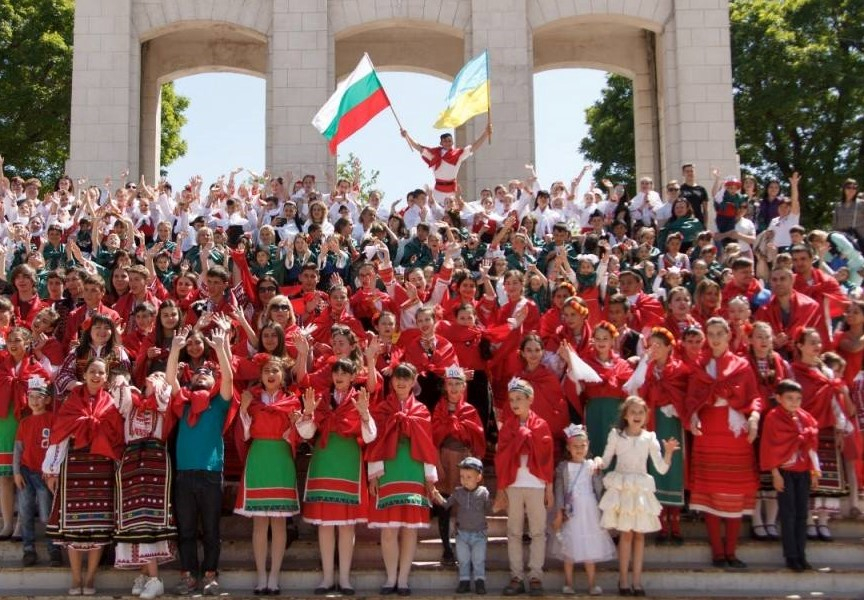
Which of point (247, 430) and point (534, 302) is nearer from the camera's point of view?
point (247, 430)

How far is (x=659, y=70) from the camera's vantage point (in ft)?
73.9

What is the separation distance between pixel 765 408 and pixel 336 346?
388 centimetres

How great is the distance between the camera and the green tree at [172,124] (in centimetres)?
3681

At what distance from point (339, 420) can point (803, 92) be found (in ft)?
87.9

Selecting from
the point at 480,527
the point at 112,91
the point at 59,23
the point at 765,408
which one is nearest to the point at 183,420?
the point at 480,527

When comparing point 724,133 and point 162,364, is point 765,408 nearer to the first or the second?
point 162,364

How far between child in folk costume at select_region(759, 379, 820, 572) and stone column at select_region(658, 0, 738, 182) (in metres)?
11.9

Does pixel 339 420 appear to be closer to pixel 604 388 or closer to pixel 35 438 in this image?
pixel 604 388

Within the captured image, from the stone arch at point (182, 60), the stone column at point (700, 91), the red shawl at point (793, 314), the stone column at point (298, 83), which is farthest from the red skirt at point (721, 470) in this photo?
the stone arch at point (182, 60)

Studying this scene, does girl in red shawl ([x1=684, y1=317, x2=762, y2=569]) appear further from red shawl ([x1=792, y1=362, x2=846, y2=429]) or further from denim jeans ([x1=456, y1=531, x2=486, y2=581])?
denim jeans ([x1=456, y1=531, x2=486, y2=581])

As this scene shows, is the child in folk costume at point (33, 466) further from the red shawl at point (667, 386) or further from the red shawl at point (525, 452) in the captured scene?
the red shawl at point (667, 386)

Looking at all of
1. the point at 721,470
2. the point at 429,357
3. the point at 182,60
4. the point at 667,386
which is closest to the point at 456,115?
the point at 429,357

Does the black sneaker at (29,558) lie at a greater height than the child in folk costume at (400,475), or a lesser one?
lesser

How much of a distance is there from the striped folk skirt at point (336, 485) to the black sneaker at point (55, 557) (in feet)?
7.29
